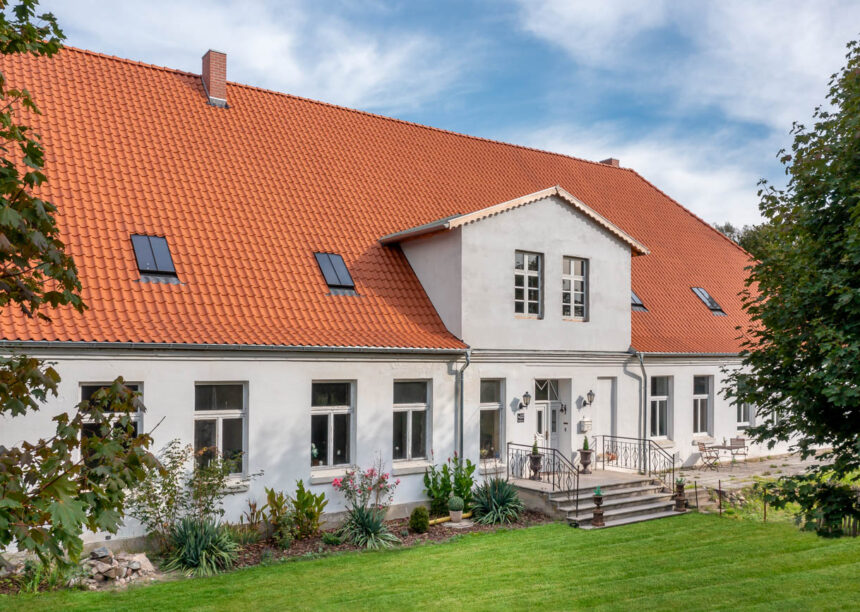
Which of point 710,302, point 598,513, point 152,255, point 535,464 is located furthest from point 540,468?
point 710,302

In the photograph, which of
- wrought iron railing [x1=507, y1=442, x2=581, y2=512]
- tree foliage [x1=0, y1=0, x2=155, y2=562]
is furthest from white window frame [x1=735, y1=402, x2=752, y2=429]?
tree foliage [x1=0, y1=0, x2=155, y2=562]

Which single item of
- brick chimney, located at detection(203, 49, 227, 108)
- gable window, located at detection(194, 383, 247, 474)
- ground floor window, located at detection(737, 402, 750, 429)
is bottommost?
ground floor window, located at detection(737, 402, 750, 429)

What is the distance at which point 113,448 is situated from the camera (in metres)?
4.77

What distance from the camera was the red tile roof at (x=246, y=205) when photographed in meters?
13.9

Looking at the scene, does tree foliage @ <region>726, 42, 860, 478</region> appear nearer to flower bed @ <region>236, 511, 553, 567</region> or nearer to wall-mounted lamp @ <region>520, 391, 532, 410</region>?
flower bed @ <region>236, 511, 553, 567</region>

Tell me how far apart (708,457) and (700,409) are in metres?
1.59

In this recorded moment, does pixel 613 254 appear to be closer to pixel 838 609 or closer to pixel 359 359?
pixel 359 359

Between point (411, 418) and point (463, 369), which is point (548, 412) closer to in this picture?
point (463, 369)

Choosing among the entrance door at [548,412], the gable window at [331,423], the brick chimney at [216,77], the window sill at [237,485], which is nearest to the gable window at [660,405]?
the entrance door at [548,412]

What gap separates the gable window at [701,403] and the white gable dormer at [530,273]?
4583mm

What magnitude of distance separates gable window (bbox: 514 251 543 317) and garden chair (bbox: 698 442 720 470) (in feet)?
27.0

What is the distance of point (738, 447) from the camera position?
23219 millimetres

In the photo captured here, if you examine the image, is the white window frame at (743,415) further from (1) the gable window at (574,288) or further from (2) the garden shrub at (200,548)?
(2) the garden shrub at (200,548)

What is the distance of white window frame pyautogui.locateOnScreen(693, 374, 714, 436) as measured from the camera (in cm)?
2322
